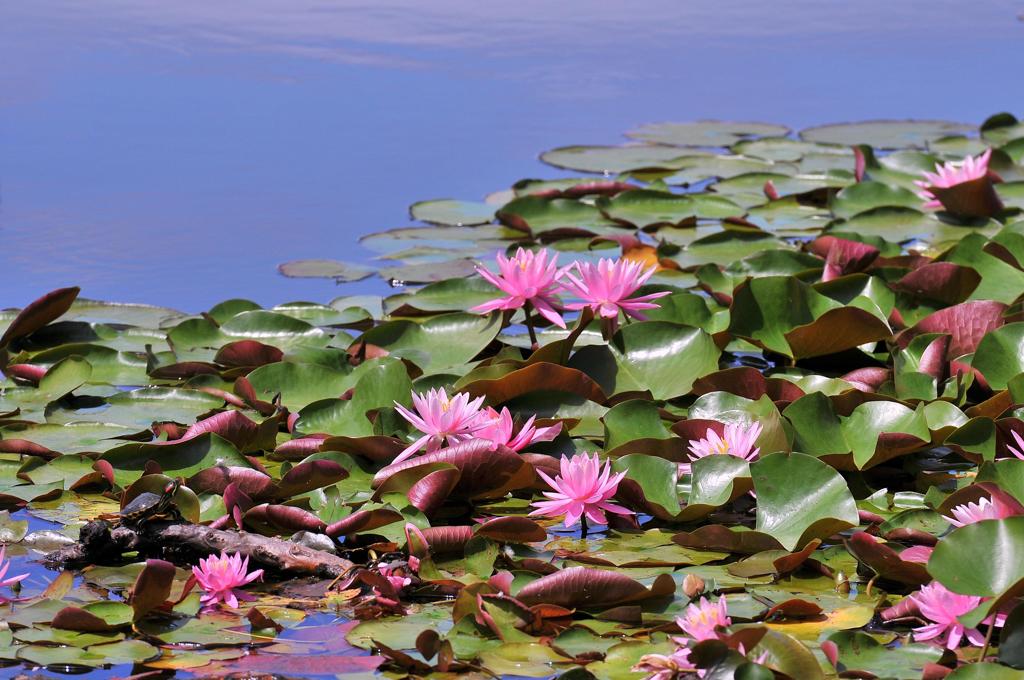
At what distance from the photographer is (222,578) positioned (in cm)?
199

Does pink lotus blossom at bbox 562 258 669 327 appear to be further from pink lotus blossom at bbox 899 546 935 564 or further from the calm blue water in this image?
the calm blue water

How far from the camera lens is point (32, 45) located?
24.0 ft

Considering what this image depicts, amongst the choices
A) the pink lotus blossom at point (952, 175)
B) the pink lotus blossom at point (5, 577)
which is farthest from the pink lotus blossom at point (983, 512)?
the pink lotus blossom at point (952, 175)

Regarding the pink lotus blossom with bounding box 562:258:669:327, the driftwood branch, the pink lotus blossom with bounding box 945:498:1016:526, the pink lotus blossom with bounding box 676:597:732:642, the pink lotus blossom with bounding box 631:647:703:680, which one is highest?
the pink lotus blossom with bounding box 562:258:669:327

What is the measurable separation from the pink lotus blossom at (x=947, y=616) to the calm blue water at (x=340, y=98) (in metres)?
2.31

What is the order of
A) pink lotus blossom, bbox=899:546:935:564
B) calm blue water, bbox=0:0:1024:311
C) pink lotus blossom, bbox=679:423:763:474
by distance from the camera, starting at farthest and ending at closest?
calm blue water, bbox=0:0:1024:311
pink lotus blossom, bbox=679:423:763:474
pink lotus blossom, bbox=899:546:935:564

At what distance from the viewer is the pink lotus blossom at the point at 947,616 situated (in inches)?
68.9

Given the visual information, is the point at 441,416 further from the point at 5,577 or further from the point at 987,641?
the point at 987,641

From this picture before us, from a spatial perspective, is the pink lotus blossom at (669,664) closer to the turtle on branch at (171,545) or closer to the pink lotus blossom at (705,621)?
the pink lotus blossom at (705,621)

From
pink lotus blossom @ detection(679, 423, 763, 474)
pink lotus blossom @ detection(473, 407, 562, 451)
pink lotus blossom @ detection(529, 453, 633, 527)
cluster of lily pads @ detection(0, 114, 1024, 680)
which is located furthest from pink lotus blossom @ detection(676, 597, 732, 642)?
pink lotus blossom @ detection(473, 407, 562, 451)

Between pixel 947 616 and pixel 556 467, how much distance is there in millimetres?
839

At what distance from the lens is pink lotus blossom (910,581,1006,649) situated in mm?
1749

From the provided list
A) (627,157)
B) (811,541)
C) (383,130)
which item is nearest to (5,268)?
(383,130)

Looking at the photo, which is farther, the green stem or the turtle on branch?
the turtle on branch
